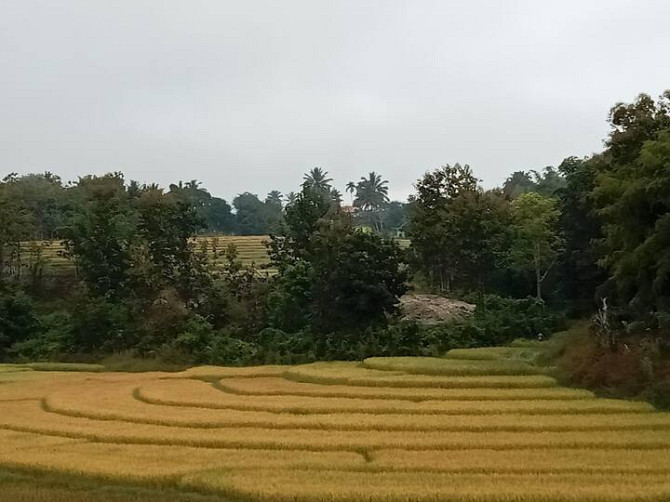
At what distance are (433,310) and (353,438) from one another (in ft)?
77.2

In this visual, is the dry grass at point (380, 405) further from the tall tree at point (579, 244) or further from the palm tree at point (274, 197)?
the palm tree at point (274, 197)

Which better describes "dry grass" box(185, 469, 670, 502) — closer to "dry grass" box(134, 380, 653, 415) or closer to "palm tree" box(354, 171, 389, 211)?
"dry grass" box(134, 380, 653, 415)

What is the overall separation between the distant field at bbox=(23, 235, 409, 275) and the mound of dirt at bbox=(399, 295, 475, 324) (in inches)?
386

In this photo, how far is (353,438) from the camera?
18.4 m

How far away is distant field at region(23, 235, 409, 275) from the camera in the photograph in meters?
54.9

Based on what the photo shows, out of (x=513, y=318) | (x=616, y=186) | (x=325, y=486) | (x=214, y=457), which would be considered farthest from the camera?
(x=513, y=318)

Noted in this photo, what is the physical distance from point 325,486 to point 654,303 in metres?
15.4

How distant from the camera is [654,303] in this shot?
25.2m

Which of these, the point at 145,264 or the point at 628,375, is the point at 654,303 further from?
the point at 145,264

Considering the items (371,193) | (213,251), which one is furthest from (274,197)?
(213,251)

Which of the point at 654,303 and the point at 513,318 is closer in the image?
the point at 654,303

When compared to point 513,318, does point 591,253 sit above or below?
above

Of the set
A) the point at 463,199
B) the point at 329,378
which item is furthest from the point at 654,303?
the point at 463,199

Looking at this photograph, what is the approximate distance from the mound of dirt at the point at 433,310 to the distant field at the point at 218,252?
980cm
